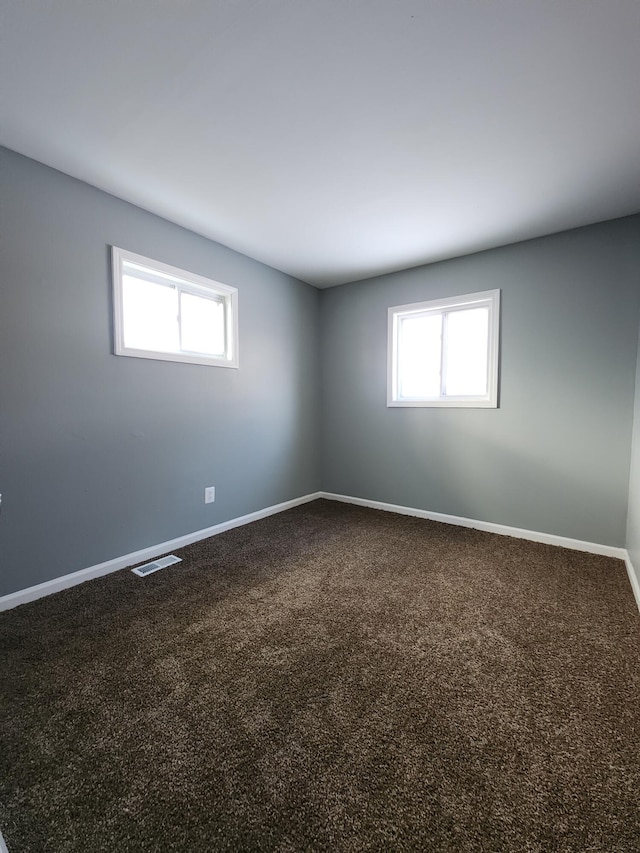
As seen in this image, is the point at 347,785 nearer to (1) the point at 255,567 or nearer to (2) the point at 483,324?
(1) the point at 255,567

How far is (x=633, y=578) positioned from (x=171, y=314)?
12.3 feet

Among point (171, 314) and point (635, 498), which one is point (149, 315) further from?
point (635, 498)

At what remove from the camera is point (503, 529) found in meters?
3.07

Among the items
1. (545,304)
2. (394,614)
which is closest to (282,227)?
(545,304)

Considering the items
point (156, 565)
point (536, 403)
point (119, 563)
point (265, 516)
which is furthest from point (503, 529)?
point (119, 563)

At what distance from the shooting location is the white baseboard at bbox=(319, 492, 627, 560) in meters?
2.65

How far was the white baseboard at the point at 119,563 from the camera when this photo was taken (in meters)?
1.97

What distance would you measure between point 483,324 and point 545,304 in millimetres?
501

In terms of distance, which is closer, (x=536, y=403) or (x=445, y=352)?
(x=536, y=403)

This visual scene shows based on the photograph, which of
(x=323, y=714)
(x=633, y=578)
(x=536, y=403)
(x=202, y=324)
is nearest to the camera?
(x=323, y=714)

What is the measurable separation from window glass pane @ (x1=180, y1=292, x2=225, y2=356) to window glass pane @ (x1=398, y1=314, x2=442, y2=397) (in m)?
1.86

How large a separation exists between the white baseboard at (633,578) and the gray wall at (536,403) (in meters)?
0.24

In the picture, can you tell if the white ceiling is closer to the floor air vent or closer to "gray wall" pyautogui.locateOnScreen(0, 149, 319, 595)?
"gray wall" pyautogui.locateOnScreen(0, 149, 319, 595)

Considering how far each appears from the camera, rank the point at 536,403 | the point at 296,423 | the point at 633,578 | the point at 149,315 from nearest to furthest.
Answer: the point at 633,578 < the point at 149,315 < the point at 536,403 < the point at 296,423
